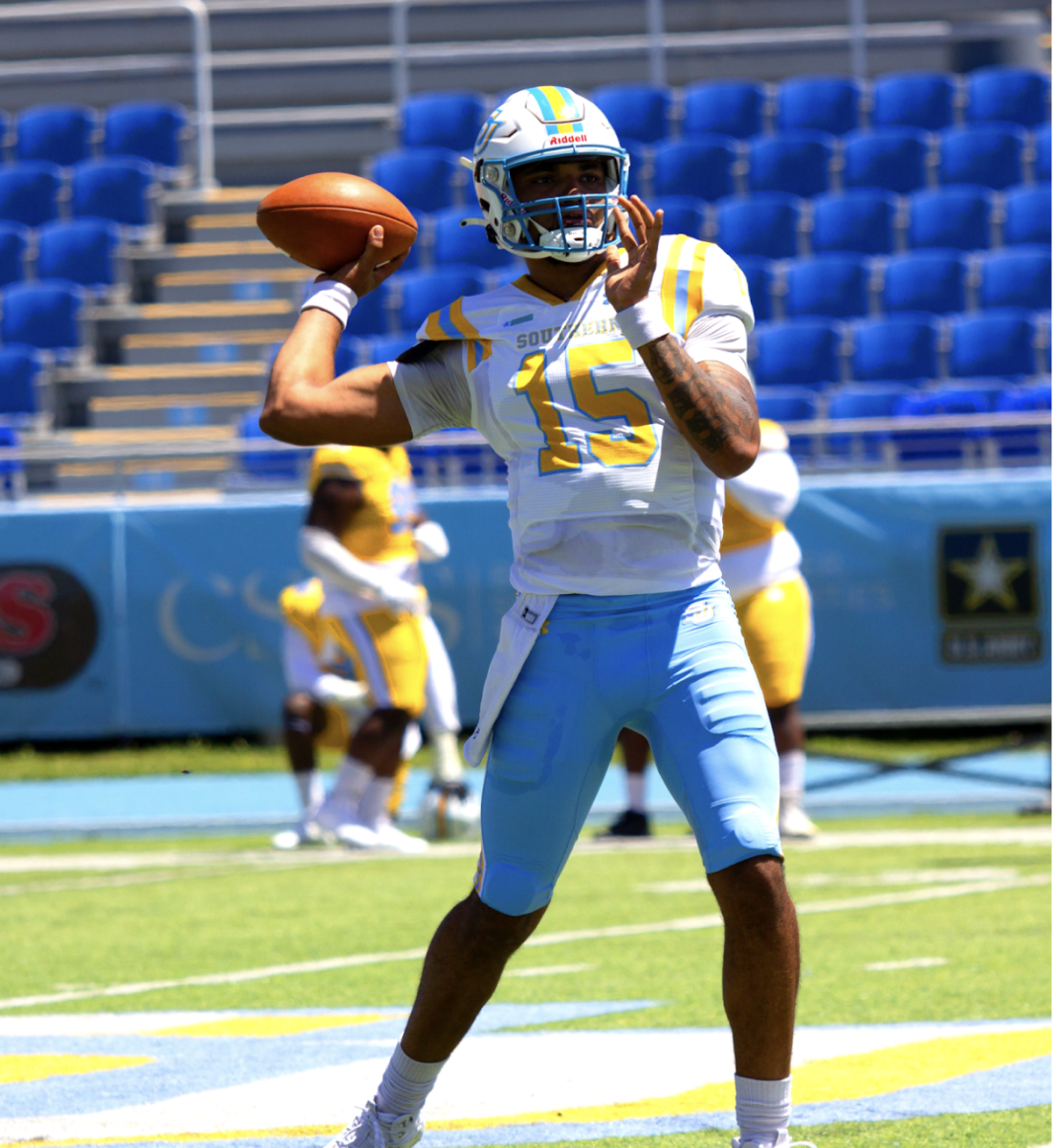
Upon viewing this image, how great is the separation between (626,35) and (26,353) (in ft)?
24.0

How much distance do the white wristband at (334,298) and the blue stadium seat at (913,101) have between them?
45.7 feet

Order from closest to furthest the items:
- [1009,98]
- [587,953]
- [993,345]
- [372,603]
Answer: [587,953] → [372,603] → [993,345] → [1009,98]

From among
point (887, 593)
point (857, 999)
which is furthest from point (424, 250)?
point (857, 999)

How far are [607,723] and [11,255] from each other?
1422 centimetres

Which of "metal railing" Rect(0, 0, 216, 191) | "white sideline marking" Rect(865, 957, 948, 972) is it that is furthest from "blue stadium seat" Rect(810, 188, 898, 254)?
"white sideline marking" Rect(865, 957, 948, 972)

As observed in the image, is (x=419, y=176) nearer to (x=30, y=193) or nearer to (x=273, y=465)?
(x=30, y=193)

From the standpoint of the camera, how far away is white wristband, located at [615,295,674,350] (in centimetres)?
312

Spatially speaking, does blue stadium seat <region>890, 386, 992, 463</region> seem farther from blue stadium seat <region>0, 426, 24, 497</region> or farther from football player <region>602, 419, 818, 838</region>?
blue stadium seat <region>0, 426, 24, 497</region>

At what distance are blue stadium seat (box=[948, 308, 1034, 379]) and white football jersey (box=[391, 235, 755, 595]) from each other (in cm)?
1112

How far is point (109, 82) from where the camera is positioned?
19.2 m

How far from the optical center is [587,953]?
616 cm

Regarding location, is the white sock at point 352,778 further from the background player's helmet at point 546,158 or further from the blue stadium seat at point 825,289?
the blue stadium seat at point 825,289

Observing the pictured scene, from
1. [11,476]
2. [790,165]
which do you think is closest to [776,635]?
[11,476]

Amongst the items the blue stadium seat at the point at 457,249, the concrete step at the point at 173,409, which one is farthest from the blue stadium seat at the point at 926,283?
the concrete step at the point at 173,409
